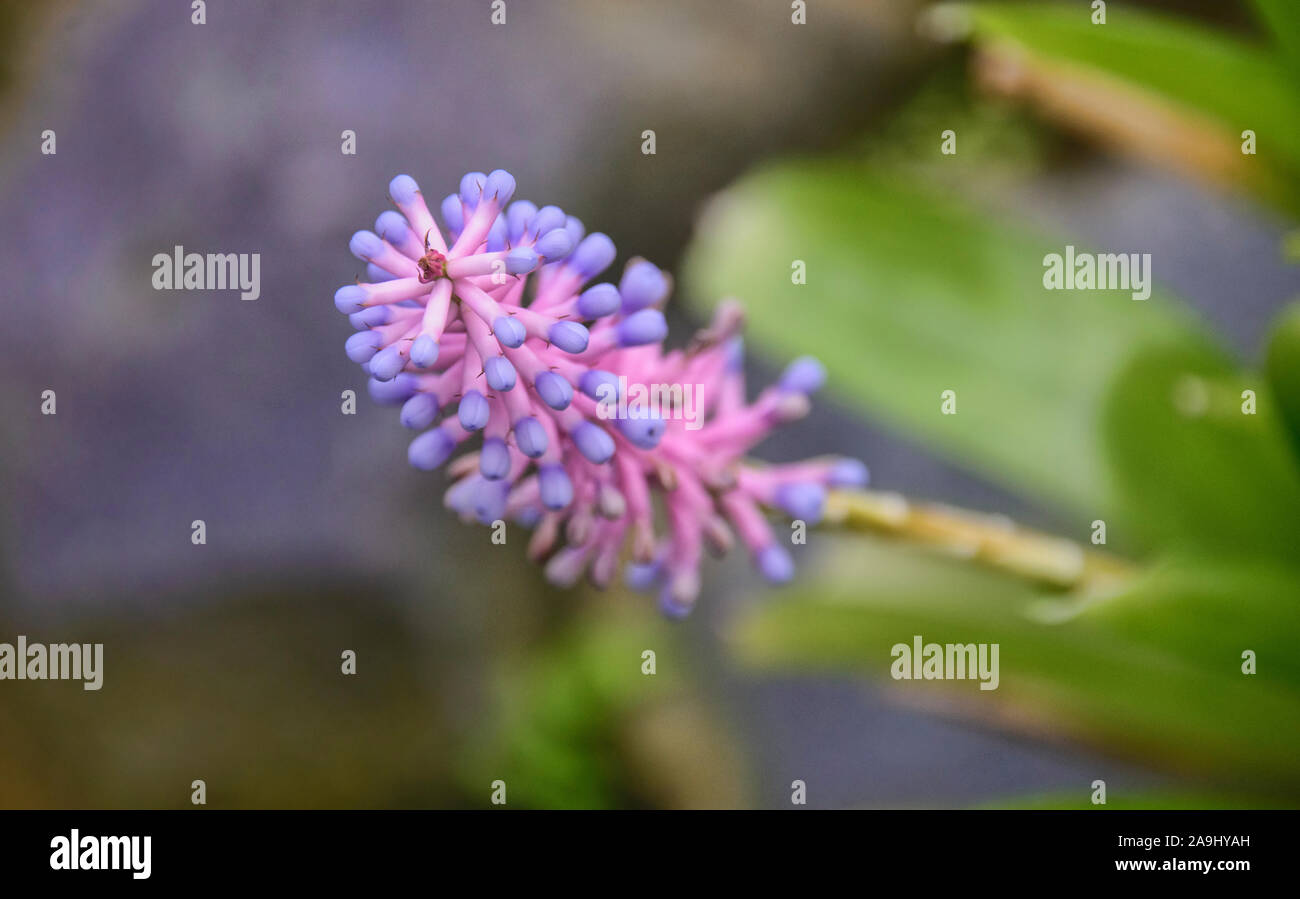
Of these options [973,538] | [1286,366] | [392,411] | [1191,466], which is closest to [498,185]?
[973,538]

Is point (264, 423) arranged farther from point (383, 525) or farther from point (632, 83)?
point (632, 83)

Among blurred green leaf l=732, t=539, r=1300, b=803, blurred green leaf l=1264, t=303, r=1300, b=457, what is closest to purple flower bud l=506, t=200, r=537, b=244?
blurred green leaf l=732, t=539, r=1300, b=803

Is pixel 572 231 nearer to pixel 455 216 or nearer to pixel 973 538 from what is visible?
pixel 455 216

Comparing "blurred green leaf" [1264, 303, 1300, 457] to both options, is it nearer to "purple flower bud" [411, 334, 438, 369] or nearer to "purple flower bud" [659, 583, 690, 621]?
"purple flower bud" [659, 583, 690, 621]

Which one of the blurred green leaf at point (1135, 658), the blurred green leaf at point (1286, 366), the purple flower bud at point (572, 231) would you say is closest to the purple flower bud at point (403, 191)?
the purple flower bud at point (572, 231)

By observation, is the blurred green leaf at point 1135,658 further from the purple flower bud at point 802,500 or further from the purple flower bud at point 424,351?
the purple flower bud at point 424,351

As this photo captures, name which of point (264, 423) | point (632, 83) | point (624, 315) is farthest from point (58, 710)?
point (624, 315)
